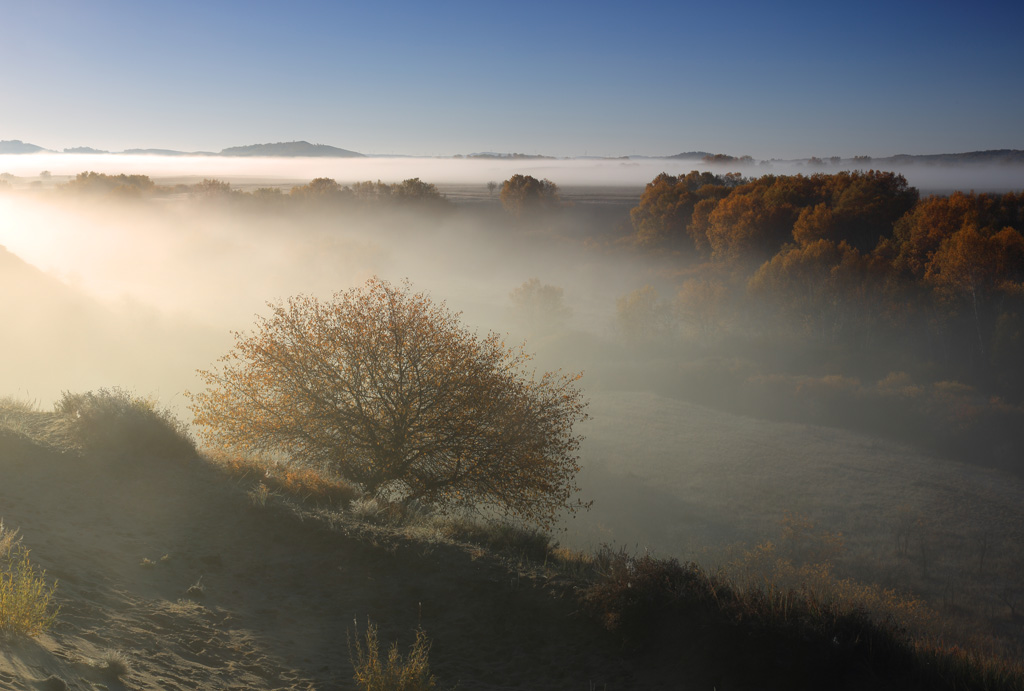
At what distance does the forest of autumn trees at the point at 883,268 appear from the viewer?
224 ft

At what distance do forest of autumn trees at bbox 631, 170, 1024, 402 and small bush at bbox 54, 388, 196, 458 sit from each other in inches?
2957

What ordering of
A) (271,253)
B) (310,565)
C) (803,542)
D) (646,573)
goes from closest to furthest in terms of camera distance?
(646,573) → (310,565) → (803,542) → (271,253)

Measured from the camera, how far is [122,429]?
55.3ft

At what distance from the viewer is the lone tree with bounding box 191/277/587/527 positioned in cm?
1948

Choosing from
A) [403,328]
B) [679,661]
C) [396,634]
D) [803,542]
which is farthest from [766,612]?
[803,542]


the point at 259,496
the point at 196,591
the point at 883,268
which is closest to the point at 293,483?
the point at 259,496

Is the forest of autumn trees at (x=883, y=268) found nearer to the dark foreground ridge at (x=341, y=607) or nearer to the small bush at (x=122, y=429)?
the dark foreground ridge at (x=341, y=607)

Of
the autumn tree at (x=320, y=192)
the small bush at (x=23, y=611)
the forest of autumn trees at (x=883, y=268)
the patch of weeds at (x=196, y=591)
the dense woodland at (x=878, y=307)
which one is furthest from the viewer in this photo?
the autumn tree at (x=320, y=192)

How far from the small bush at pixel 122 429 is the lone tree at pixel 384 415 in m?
1.61

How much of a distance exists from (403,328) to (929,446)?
55.9 m

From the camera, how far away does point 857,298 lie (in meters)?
75.9

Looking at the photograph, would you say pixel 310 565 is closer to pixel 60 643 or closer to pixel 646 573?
pixel 60 643

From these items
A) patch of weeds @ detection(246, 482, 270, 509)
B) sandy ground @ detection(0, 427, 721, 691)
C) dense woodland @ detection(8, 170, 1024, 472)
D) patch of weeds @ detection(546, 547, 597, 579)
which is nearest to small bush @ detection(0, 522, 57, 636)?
sandy ground @ detection(0, 427, 721, 691)

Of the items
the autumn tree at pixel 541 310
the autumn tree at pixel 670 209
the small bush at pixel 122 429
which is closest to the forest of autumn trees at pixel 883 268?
the autumn tree at pixel 670 209
